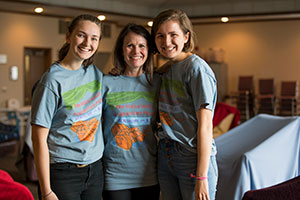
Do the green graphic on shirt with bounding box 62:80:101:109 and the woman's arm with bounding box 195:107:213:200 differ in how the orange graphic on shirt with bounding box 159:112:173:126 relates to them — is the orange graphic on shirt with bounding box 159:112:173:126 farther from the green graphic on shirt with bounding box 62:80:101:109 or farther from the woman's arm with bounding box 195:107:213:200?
the green graphic on shirt with bounding box 62:80:101:109

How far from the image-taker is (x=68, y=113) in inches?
59.8

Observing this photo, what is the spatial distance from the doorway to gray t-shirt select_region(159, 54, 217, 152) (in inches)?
339

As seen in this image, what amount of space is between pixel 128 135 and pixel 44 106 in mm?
440

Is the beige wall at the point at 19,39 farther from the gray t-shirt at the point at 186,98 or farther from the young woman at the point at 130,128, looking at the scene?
the gray t-shirt at the point at 186,98

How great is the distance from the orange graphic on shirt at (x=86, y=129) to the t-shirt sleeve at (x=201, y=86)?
1.58 feet

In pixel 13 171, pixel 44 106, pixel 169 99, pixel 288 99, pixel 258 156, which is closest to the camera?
pixel 44 106

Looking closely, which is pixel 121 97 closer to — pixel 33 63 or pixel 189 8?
pixel 189 8

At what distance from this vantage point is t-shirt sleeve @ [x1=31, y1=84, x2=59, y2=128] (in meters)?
1.44

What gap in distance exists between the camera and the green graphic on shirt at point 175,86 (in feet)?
5.24

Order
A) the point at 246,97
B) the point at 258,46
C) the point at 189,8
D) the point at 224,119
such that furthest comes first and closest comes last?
1. the point at 258,46
2. the point at 246,97
3. the point at 189,8
4. the point at 224,119

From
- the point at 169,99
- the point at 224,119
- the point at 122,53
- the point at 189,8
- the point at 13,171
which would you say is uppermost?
the point at 189,8

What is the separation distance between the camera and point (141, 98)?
172cm

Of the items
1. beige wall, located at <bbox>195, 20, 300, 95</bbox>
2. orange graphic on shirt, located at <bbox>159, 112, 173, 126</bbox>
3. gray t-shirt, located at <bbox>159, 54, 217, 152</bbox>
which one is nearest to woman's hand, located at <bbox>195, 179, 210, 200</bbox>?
gray t-shirt, located at <bbox>159, 54, 217, 152</bbox>

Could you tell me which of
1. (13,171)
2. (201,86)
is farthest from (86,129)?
(13,171)
